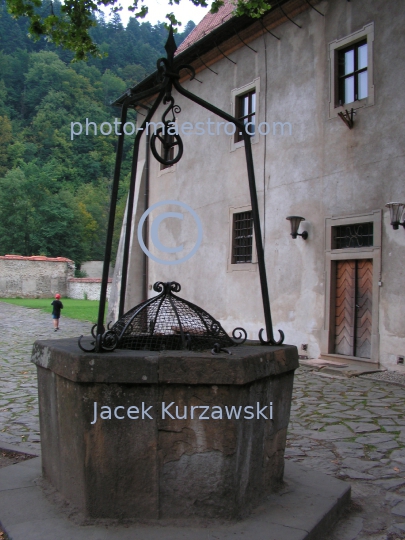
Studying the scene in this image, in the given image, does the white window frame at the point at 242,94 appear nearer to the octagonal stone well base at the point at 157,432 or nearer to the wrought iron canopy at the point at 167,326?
the wrought iron canopy at the point at 167,326

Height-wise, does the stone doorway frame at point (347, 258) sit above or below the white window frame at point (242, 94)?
below

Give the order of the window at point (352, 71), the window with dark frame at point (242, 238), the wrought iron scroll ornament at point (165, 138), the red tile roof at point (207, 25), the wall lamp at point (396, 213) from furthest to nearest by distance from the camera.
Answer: the red tile roof at point (207, 25)
the window with dark frame at point (242, 238)
the window at point (352, 71)
the wall lamp at point (396, 213)
the wrought iron scroll ornament at point (165, 138)

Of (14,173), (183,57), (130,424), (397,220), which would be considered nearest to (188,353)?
(130,424)

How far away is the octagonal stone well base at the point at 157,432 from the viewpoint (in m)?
2.74

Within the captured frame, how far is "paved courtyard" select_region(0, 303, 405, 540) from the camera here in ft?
11.1

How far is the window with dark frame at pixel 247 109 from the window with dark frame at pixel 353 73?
2578 millimetres

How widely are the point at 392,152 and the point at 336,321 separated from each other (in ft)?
11.2

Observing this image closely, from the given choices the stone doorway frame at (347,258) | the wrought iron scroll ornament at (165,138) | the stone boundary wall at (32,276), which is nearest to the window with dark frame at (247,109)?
the stone doorway frame at (347,258)

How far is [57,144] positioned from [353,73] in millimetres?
61258

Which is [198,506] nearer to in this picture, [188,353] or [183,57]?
[188,353]

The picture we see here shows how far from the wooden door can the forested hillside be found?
42.1m

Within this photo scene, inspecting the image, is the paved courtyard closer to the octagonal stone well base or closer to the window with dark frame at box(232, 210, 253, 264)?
the octagonal stone well base

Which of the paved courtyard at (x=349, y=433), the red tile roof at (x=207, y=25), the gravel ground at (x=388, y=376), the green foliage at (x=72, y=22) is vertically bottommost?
the gravel ground at (x=388, y=376)

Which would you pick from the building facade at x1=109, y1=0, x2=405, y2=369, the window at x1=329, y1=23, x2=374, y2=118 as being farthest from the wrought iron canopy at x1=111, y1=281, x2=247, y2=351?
the window at x1=329, y1=23, x2=374, y2=118
